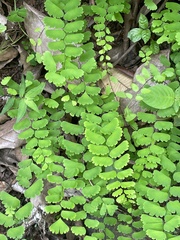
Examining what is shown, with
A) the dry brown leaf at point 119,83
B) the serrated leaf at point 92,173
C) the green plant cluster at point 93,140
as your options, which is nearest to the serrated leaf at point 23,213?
the green plant cluster at point 93,140

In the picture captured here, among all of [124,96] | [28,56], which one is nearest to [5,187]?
[28,56]

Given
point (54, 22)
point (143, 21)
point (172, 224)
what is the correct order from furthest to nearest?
point (143, 21)
point (54, 22)
point (172, 224)

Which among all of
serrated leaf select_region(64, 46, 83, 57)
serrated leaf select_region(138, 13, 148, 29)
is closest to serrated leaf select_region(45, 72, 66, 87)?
serrated leaf select_region(64, 46, 83, 57)

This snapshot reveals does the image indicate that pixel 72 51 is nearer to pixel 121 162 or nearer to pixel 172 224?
pixel 121 162

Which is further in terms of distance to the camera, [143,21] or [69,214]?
[143,21]

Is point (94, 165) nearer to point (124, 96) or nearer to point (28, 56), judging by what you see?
point (124, 96)

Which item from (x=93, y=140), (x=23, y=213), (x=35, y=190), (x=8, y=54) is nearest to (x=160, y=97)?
(x=93, y=140)

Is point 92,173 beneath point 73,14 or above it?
beneath
